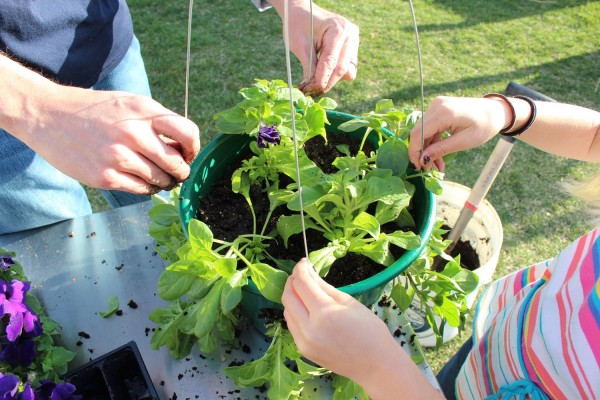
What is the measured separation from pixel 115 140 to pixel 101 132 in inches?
1.0

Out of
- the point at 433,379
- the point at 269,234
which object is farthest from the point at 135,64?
the point at 433,379

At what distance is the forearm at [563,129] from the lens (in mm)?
805

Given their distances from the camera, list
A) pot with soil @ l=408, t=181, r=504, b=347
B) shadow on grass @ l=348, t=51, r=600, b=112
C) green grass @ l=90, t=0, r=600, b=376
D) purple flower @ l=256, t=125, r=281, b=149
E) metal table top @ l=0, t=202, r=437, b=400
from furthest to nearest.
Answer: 1. shadow on grass @ l=348, t=51, r=600, b=112
2. green grass @ l=90, t=0, r=600, b=376
3. pot with soil @ l=408, t=181, r=504, b=347
4. metal table top @ l=0, t=202, r=437, b=400
5. purple flower @ l=256, t=125, r=281, b=149

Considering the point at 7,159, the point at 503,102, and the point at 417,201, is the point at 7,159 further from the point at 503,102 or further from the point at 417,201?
the point at 503,102

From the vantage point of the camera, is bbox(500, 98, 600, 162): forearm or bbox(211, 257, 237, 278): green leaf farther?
bbox(500, 98, 600, 162): forearm

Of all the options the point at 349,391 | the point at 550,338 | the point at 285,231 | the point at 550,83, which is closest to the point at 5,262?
the point at 285,231

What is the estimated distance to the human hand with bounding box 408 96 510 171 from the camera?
674mm

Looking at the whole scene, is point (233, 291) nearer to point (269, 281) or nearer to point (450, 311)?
point (269, 281)

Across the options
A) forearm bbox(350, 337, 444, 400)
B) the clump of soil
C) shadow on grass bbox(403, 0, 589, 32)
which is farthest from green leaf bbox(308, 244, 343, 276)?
shadow on grass bbox(403, 0, 589, 32)

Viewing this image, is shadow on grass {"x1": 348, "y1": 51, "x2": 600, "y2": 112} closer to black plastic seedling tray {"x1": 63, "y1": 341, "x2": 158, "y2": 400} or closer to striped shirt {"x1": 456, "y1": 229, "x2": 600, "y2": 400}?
striped shirt {"x1": 456, "y1": 229, "x2": 600, "y2": 400}

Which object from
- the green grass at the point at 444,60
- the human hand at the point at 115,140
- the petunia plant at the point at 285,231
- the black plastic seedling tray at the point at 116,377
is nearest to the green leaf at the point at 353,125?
the petunia plant at the point at 285,231

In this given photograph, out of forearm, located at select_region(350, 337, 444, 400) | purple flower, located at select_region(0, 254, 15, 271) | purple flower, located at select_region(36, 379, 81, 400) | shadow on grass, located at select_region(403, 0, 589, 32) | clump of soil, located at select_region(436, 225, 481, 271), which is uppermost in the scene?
forearm, located at select_region(350, 337, 444, 400)

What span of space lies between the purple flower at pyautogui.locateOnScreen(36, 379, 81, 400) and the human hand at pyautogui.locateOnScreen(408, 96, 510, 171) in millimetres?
558

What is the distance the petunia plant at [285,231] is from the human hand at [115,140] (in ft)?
0.30
